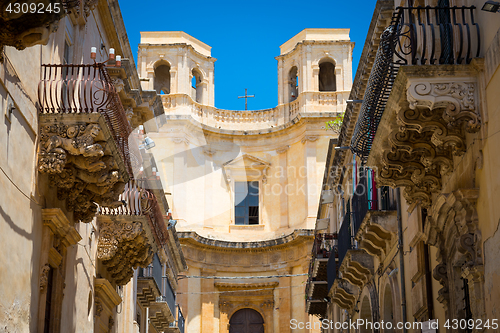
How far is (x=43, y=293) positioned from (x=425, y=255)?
569 cm

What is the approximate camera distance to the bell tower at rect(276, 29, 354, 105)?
33594mm

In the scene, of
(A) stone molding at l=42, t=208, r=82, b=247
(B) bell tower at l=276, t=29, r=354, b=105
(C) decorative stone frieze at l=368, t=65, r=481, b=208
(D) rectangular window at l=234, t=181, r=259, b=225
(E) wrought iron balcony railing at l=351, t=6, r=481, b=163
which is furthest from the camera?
(D) rectangular window at l=234, t=181, r=259, b=225

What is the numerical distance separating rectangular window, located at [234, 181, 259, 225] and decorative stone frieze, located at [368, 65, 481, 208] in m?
23.2

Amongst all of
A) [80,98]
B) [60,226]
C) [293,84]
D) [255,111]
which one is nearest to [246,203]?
[255,111]

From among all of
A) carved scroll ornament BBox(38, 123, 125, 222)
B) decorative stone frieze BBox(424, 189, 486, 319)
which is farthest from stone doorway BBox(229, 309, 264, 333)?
decorative stone frieze BBox(424, 189, 486, 319)

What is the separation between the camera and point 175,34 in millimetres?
34250

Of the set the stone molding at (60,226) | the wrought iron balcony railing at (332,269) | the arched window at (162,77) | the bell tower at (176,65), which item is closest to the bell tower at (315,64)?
the bell tower at (176,65)

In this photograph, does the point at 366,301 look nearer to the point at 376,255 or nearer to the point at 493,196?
the point at 376,255

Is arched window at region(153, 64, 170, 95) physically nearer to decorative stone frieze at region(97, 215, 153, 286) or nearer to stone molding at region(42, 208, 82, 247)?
decorative stone frieze at region(97, 215, 153, 286)

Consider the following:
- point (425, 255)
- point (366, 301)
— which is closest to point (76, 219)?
point (425, 255)

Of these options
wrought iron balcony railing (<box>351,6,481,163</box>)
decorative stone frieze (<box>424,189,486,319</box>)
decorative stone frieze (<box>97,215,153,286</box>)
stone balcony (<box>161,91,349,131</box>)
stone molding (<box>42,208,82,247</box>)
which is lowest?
decorative stone frieze (<box>424,189,486,319</box>)

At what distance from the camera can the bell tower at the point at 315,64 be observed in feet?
110

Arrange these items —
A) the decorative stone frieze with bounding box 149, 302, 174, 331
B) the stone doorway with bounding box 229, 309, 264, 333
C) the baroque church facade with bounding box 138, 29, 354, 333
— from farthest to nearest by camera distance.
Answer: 1. the stone doorway with bounding box 229, 309, 264, 333
2. the baroque church facade with bounding box 138, 29, 354, 333
3. the decorative stone frieze with bounding box 149, 302, 174, 331

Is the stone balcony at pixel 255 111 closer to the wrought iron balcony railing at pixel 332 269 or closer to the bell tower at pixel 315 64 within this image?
the bell tower at pixel 315 64
